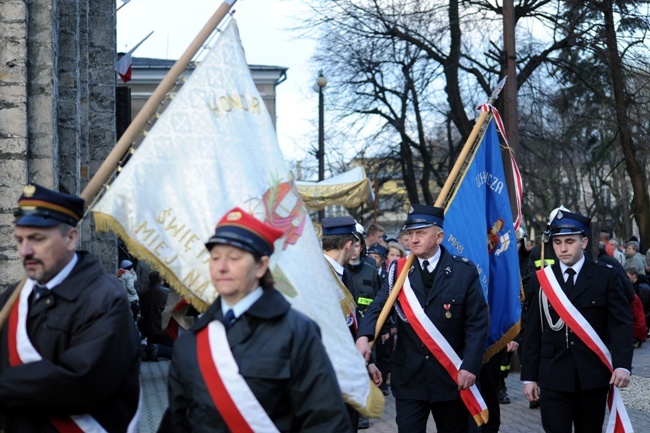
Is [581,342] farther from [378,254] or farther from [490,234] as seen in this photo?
[378,254]

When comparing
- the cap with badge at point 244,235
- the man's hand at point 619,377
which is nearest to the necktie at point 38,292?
the cap with badge at point 244,235

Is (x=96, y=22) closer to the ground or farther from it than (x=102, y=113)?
farther from it

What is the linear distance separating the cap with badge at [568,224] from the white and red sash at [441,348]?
1148 millimetres

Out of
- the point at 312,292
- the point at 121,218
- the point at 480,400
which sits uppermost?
the point at 121,218

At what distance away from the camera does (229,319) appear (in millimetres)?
4066

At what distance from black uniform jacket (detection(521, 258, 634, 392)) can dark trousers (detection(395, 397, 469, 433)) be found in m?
0.64

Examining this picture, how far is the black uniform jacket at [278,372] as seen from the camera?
13.0 ft

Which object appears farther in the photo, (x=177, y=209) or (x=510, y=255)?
(x=510, y=255)

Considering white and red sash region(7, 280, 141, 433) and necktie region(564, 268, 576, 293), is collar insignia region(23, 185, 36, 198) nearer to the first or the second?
white and red sash region(7, 280, 141, 433)

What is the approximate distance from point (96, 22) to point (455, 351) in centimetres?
888

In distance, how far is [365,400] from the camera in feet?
16.9

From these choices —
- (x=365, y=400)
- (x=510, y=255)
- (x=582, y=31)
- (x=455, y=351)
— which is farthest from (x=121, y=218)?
(x=582, y=31)

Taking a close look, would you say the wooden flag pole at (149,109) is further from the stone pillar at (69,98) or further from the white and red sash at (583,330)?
the stone pillar at (69,98)

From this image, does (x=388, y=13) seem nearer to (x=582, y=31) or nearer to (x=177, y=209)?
(x=582, y=31)
